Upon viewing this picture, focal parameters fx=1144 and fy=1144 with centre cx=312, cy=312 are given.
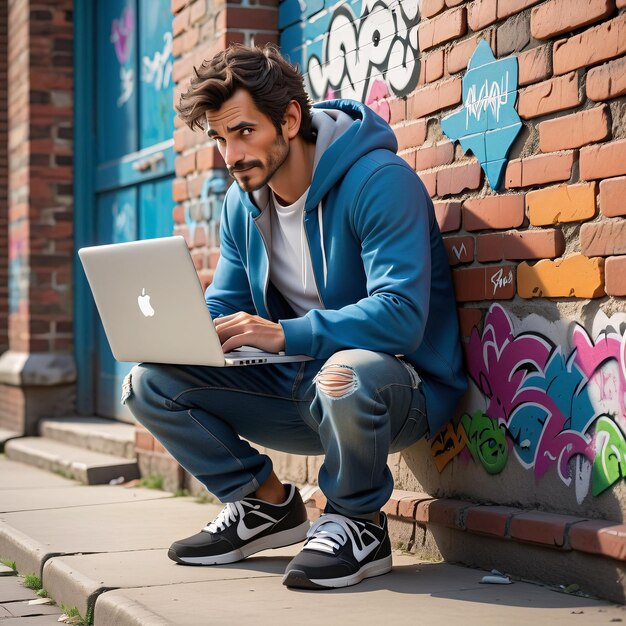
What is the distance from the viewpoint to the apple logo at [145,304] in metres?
3.56

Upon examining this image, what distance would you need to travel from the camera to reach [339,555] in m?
3.20

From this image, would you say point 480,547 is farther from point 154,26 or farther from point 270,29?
point 154,26

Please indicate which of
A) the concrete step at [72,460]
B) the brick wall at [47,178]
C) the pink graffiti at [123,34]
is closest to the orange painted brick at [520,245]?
the concrete step at [72,460]

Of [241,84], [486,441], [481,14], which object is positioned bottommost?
[486,441]

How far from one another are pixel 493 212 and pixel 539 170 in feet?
0.83

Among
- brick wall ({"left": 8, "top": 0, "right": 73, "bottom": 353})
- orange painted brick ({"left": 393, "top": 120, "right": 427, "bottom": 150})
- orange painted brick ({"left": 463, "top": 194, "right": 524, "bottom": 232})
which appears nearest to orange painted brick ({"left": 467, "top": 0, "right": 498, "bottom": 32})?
orange painted brick ({"left": 393, "top": 120, "right": 427, "bottom": 150})

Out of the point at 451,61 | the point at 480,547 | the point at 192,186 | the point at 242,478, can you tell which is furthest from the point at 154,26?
the point at 480,547

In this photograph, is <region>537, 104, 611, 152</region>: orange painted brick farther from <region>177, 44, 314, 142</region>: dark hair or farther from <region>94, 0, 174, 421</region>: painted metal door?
<region>94, 0, 174, 421</region>: painted metal door

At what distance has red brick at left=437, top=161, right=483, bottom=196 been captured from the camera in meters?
3.62

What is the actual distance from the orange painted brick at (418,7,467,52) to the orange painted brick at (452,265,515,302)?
0.77m

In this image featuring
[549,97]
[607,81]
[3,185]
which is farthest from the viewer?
[3,185]

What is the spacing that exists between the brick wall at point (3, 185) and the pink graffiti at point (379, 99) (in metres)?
5.98

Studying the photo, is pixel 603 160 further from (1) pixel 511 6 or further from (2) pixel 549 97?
(1) pixel 511 6

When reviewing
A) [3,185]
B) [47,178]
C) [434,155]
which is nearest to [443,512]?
[434,155]
